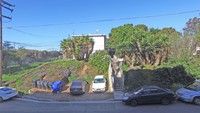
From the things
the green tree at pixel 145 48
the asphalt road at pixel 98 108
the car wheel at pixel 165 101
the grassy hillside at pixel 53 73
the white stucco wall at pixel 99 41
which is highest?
the white stucco wall at pixel 99 41

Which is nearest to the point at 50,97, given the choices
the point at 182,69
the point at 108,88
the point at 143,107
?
the point at 108,88

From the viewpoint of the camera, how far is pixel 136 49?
132 ft

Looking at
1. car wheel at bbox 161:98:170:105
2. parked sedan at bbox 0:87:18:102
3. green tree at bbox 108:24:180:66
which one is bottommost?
car wheel at bbox 161:98:170:105

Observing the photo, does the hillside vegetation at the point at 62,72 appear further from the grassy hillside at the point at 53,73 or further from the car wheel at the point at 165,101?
the car wheel at the point at 165,101

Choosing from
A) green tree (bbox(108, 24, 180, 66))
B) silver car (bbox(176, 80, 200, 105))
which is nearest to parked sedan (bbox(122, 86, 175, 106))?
silver car (bbox(176, 80, 200, 105))

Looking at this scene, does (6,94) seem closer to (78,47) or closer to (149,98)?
(149,98)

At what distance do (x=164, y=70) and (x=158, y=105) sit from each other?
10.7 m

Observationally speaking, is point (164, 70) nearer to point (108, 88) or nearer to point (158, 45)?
point (108, 88)

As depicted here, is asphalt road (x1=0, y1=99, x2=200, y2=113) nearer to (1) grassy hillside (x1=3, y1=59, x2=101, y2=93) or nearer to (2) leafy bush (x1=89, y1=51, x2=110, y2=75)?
(1) grassy hillside (x1=3, y1=59, x2=101, y2=93)

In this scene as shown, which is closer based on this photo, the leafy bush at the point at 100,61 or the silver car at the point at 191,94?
the silver car at the point at 191,94

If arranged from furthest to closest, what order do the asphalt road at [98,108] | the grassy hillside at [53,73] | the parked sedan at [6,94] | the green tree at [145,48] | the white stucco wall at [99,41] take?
the white stucco wall at [99,41] < the green tree at [145,48] < the grassy hillside at [53,73] < the parked sedan at [6,94] < the asphalt road at [98,108]

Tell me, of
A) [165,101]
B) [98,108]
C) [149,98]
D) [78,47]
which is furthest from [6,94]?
[78,47]

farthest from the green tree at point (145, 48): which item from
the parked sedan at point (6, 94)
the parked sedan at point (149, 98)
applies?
the parked sedan at point (6, 94)

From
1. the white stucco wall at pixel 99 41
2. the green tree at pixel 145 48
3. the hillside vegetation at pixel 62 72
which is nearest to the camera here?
the hillside vegetation at pixel 62 72
